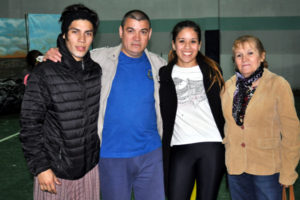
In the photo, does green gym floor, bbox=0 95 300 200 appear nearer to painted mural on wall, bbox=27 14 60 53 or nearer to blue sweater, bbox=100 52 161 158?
blue sweater, bbox=100 52 161 158

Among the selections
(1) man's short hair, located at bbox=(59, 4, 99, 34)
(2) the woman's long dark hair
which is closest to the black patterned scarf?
(2) the woman's long dark hair

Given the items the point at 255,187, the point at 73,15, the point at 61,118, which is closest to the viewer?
the point at 61,118

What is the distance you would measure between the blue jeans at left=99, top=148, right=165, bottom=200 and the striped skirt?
0.14 m

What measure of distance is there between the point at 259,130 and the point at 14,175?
152 inches

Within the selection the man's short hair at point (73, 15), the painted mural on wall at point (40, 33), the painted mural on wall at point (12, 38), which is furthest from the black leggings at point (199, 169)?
the painted mural on wall at point (12, 38)

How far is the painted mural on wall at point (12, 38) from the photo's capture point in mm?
10391

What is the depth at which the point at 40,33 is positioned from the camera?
9.38 metres

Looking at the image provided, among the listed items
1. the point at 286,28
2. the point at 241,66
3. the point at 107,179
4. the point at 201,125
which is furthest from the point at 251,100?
the point at 286,28

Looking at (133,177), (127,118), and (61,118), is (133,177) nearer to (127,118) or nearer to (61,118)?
(127,118)

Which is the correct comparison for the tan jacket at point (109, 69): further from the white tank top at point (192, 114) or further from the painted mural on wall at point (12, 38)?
the painted mural on wall at point (12, 38)

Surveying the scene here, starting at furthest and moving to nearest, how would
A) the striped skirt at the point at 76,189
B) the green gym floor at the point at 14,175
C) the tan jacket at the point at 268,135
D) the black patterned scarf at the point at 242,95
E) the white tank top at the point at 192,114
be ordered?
the green gym floor at the point at 14,175 → the white tank top at the point at 192,114 → the black patterned scarf at the point at 242,95 → the tan jacket at the point at 268,135 → the striped skirt at the point at 76,189

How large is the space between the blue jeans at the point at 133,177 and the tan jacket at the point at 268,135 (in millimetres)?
566

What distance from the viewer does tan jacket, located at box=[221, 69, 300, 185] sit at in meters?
2.04

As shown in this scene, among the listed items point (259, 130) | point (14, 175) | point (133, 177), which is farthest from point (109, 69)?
point (14, 175)
